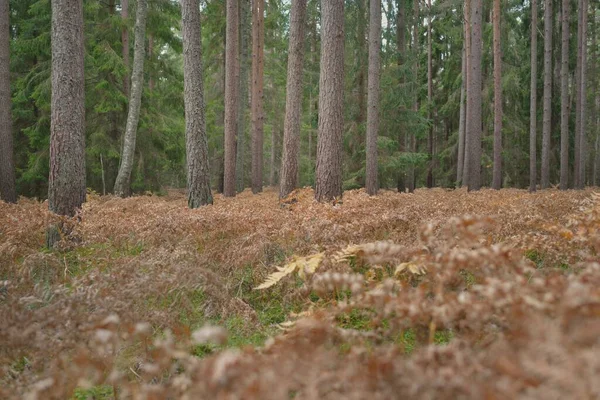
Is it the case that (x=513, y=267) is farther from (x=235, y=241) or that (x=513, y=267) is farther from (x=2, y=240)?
(x=2, y=240)

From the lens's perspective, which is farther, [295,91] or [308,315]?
[295,91]

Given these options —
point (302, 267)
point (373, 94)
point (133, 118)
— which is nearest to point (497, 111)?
point (373, 94)

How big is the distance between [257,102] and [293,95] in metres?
6.48

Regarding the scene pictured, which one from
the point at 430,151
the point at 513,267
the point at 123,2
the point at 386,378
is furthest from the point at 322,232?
the point at 430,151

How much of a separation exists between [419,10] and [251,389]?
2933 centimetres

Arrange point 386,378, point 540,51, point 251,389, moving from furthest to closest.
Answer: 1. point 540,51
2. point 386,378
3. point 251,389

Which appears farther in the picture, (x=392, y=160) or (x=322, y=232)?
(x=392, y=160)

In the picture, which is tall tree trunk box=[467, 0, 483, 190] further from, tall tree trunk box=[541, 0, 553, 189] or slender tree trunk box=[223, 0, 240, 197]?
slender tree trunk box=[223, 0, 240, 197]

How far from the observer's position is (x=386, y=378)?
1.51 m

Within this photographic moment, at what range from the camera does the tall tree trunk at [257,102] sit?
728 inches

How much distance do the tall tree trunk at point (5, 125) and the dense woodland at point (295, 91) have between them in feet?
0.11

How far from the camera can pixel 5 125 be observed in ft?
39.9

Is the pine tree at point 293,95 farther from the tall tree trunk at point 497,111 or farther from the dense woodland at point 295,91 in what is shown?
the tall tree trunk at point 497,111

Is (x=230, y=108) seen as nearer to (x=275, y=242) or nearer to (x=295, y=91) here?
(x=295, y=91)
